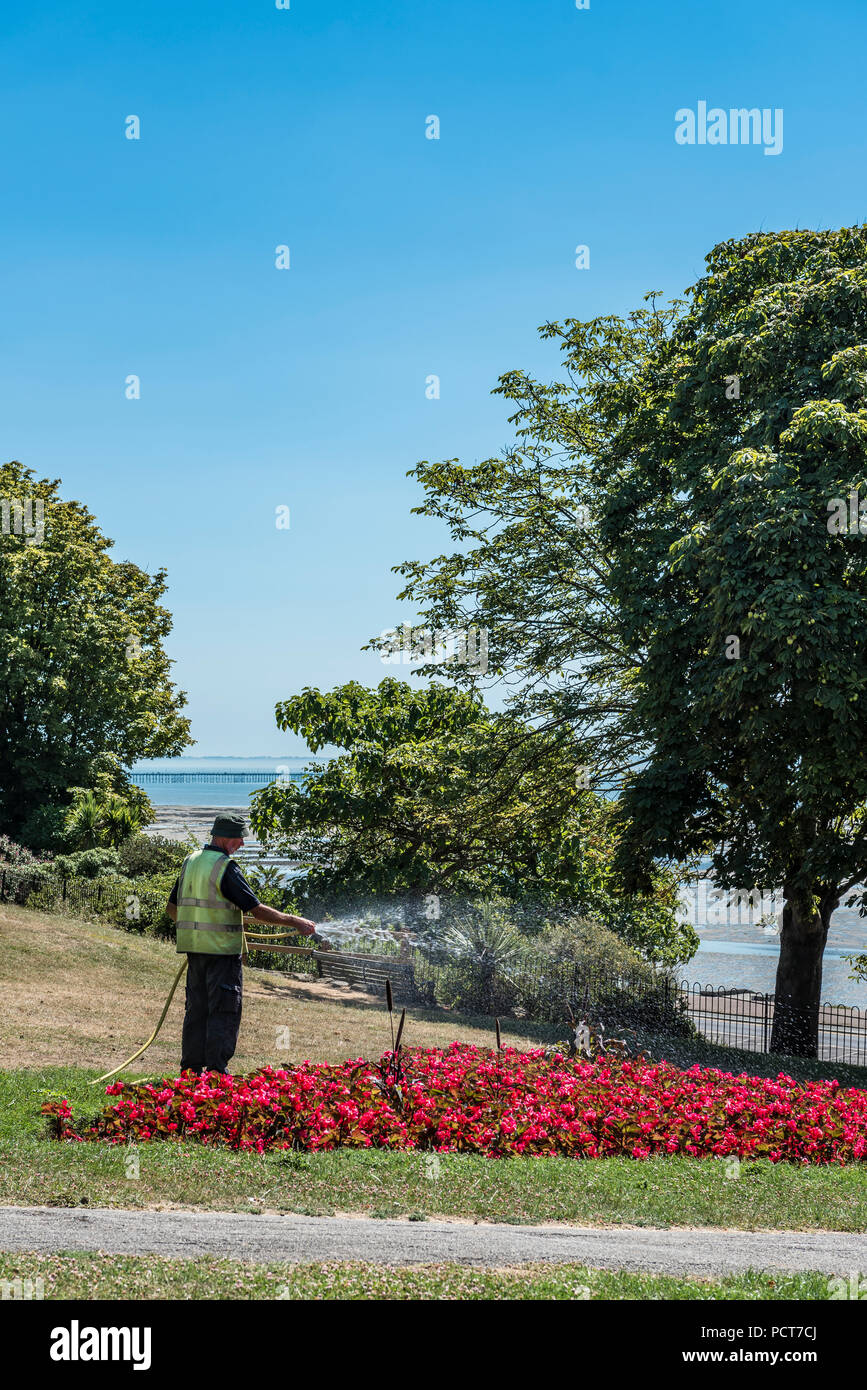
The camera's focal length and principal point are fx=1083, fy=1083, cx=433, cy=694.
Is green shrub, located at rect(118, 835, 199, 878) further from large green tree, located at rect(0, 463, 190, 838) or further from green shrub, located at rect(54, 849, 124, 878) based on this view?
large green tree, located at rect(0, 463, 190, 838)

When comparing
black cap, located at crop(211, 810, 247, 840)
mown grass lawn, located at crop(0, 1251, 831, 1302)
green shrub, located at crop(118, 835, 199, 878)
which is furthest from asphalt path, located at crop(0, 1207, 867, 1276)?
green shrub, located at crop(118, 835, 199, 878)

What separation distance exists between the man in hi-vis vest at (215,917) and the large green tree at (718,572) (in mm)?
8105

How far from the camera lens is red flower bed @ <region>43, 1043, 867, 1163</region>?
24.3ft

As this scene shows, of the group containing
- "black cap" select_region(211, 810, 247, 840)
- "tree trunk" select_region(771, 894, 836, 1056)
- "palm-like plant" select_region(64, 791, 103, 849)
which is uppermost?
"black cap" select_region(211, 810, 247, 840)

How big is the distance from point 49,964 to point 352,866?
9452 mm

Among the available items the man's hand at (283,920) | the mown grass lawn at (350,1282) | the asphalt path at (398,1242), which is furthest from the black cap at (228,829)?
the mown grass lawn at (350,1282)

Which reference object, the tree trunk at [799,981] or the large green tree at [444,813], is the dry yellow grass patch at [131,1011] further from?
the tree trunk at [799,981]

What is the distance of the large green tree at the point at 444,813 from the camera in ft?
71.2

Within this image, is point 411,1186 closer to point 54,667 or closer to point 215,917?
point 215,917

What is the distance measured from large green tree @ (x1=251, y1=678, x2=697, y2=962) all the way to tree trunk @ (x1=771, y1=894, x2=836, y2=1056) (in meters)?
2.66

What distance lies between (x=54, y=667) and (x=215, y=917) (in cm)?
2719

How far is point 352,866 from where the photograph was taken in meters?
24.8

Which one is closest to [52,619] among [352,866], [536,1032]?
[352,866]
